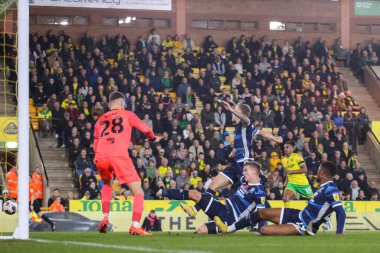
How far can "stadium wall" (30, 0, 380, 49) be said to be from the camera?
35938 mm

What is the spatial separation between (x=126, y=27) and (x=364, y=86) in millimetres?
10200

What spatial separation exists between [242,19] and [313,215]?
82.8 feet

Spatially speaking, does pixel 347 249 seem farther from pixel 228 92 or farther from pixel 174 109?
pixel 228 92

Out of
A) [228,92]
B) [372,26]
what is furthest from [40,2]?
[372,26]

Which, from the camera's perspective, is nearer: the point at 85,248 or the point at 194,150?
the point at 85,248

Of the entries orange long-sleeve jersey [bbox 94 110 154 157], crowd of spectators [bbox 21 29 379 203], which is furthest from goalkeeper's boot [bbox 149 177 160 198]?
orange long-sleeve jersey [bbox 94 110 154 157]

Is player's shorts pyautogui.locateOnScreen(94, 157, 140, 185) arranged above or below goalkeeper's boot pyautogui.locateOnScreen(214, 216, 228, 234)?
above

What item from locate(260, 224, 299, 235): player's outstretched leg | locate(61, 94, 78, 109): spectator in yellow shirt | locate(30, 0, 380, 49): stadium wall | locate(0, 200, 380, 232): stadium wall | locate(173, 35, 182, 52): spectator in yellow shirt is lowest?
locate(0, 200, 380, 232): stadium wall

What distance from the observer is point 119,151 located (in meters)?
A: 13.8

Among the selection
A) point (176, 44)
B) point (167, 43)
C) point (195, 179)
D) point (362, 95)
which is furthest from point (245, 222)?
point (362, 95)

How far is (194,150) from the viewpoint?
29.3m

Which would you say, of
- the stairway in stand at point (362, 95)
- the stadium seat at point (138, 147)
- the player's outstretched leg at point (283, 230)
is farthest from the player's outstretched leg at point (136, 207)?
the stairway in stand at point (362, 95)

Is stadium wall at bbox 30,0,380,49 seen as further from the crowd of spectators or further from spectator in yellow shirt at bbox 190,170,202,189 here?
spectator in yellow shirt at bbox 190,170,202,189

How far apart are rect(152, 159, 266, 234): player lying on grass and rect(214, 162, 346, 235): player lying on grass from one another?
0.15 meters
